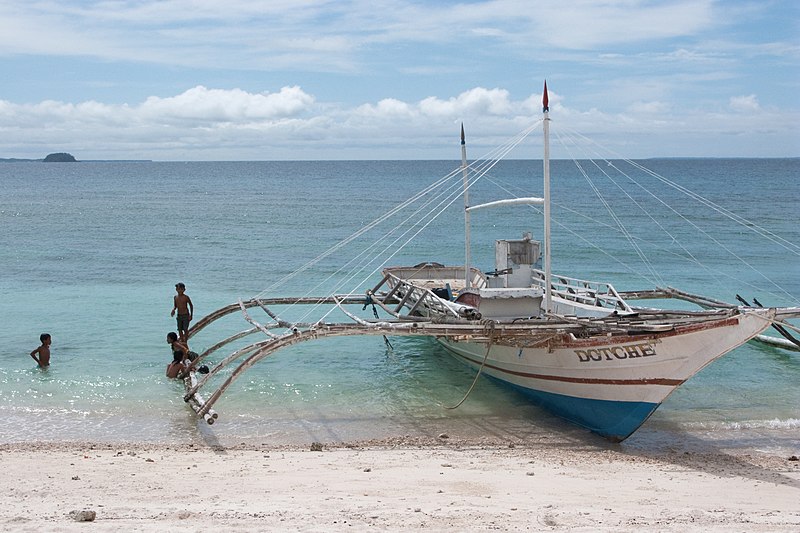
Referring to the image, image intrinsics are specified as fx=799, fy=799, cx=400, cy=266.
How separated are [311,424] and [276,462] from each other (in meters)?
2.45

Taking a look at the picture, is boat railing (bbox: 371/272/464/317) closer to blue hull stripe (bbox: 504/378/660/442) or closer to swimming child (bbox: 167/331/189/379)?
blue hull stripe (bbox: 504/378/660/442)

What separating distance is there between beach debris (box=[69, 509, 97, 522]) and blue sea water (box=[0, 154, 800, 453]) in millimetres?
4238

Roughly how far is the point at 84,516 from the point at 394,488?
3.45 metres

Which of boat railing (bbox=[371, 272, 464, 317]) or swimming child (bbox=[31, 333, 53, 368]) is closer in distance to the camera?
boat railing (bbox=[371, 272, 464, 317])

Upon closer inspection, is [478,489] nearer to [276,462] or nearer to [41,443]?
[276,462]

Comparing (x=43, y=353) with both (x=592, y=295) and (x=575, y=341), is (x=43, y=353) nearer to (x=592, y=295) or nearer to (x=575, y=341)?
(x=575, y=341)

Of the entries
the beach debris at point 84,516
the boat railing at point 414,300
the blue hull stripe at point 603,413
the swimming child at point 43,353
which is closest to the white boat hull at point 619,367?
the blue hull stripe at point 603,413

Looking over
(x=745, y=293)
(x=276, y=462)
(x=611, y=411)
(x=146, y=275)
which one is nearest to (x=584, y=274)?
(x=745, y=293)

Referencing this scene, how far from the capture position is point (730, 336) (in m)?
10.6

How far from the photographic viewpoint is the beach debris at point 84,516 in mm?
8000

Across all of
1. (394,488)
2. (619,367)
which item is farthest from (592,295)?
(394,488)

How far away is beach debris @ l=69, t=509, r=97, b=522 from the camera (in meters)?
8.00

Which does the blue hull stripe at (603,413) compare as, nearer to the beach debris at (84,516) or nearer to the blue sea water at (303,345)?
the blue sea water at (303,345)

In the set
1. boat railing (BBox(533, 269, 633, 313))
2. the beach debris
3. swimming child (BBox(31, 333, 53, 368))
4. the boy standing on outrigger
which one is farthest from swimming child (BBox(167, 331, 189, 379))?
the beach debris
